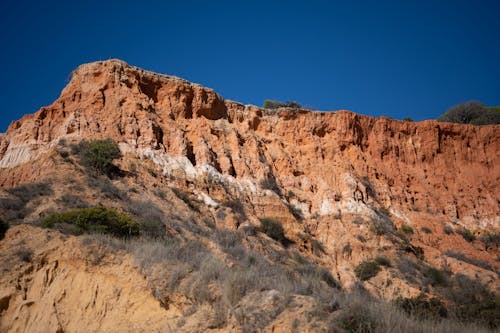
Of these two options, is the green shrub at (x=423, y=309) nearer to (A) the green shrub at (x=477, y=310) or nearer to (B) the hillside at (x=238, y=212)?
(A) the green shrub at (x=477, y=310)

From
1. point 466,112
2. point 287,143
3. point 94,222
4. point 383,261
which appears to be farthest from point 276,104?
point 94,222

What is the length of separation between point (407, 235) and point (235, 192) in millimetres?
12239

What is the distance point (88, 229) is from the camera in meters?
13.7

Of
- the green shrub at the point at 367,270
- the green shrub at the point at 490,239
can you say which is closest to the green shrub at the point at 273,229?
the green shrub at the point at 367,270

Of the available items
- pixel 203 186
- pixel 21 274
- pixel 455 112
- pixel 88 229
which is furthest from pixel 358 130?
pixel 21 274

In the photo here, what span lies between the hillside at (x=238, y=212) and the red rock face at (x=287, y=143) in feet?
0.38

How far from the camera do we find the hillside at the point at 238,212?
902cm

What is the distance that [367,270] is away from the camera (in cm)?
2388

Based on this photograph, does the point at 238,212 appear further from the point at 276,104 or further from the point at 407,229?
the point at 276,104

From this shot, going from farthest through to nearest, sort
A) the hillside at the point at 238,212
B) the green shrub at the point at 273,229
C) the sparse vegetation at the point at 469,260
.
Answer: the sparse vegetation at the point at 469,260 < the green shrub at the point at 273,229 < the hillside at the point at 238,212

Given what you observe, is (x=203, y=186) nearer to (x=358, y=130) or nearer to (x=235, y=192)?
(x=235, y=192)

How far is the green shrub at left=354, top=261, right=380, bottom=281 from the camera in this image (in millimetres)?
23734

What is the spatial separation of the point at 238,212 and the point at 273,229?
2165mm

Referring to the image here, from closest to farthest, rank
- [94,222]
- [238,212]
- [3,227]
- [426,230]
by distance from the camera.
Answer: [3,227] → [94,222] → [238,212] → [426,230]
